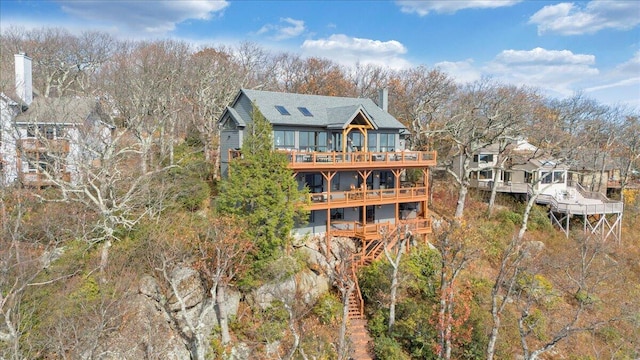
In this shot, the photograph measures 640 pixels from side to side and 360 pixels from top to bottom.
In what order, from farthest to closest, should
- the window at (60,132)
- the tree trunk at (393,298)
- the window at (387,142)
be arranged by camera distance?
1. the window at (387,142)
2. the window at (60,132)
3. the tree trunk at (393,298)

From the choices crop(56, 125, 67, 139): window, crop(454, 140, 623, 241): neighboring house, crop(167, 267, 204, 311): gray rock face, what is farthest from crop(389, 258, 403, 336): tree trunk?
crop(56, 125, 67, 139): window

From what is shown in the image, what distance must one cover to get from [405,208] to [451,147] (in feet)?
47.1

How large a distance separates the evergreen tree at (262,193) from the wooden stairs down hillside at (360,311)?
521 cm

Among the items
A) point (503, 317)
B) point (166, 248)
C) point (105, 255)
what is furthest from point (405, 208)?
point (105, 255)

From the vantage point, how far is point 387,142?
29359mm

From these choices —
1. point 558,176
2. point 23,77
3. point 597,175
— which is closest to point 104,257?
point 23,77

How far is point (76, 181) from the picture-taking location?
69.2 ft

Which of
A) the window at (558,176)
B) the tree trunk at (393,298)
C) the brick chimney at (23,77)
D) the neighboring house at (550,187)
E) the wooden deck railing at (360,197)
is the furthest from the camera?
the window at (558,176)

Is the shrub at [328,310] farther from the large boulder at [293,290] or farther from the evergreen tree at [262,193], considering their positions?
the evergreen tree at [262,193]

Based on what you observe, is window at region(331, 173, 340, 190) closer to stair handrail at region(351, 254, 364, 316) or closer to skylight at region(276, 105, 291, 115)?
skylight at region(276, 105, 291, 115)

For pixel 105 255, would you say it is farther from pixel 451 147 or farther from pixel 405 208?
pixel 451 147

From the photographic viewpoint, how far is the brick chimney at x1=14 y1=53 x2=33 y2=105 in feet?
86.1

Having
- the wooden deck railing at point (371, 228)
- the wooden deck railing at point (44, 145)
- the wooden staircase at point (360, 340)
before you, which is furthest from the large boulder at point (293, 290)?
the wooden deck railing at point (44, 145)

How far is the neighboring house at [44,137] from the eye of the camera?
64.4 ft
